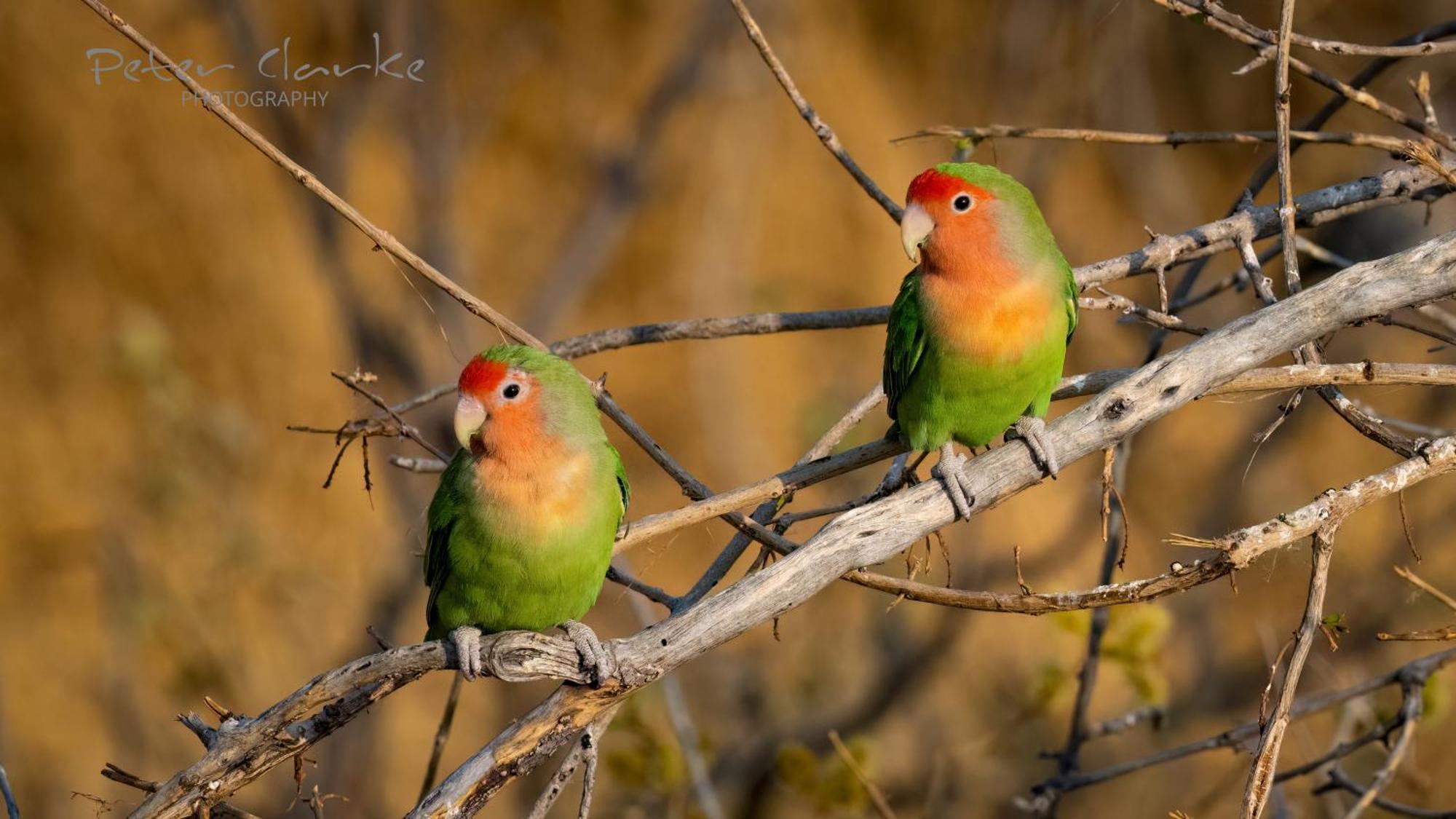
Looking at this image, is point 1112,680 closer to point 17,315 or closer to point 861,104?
point 861,104

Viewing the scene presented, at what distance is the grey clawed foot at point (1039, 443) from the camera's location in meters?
2.69

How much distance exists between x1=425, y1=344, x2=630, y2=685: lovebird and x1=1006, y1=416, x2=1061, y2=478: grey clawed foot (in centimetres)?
102

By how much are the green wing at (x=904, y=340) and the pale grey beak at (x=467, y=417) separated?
1059 millimetres

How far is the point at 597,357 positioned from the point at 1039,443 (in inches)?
286

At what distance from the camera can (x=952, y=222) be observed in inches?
123

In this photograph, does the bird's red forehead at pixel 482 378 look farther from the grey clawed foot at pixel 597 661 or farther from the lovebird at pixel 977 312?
the lovebird at pixel 977 312

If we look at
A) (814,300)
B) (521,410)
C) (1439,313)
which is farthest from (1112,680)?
(521,410)

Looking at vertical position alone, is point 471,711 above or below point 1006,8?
below

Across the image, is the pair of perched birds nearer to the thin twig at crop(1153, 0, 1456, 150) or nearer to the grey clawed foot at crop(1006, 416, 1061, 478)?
the grey clawed foot at crop(1006, 416, 1061, 478)

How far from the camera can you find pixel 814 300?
10250mm

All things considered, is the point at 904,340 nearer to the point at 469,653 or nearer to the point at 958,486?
the point at 958,486

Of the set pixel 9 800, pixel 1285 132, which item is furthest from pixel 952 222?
pixel 9 800

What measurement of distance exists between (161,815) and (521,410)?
1.17m
